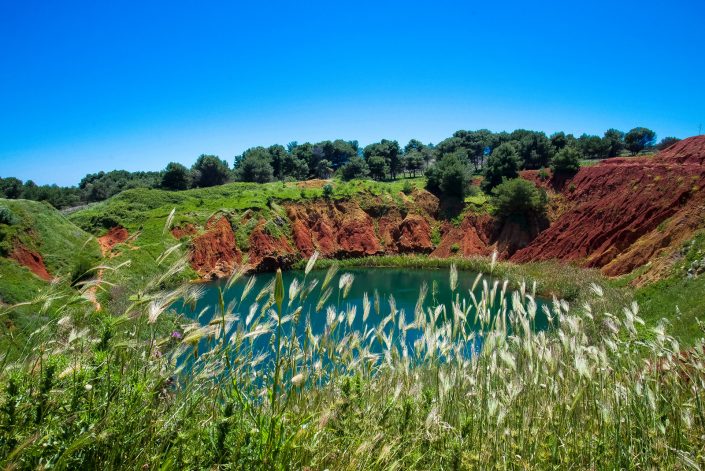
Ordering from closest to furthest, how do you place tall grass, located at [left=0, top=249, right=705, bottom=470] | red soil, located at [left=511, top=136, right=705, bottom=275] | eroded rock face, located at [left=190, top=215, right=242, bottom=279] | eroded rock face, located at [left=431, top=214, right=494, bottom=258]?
tall grass, located at [left=0, top=249, right=705, bottom=470] < red soil, located at [left=511, top=136, right=705, bottom=275] < eroded rock face, located at [left=190, top=215, right=242, bottom=279] < eroded rock face, located at [left=431, top=214, right=494, bottom=258]

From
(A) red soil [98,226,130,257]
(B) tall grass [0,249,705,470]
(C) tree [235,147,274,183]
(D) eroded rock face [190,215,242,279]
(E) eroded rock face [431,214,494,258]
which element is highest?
(B) tall grass [0,249,705,470]

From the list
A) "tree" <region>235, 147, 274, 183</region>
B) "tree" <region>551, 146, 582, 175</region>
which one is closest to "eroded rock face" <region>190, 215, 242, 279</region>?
"tree" <region>235, 147, 274, 183</region>

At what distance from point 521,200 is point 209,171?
39989mm

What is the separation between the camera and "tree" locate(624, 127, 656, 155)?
68625 mm

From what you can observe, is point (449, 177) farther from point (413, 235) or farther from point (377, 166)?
point (377, 166)

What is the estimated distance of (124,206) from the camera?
40719 millimetres

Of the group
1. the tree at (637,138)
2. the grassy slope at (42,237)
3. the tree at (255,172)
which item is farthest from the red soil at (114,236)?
the tree at (637,138)

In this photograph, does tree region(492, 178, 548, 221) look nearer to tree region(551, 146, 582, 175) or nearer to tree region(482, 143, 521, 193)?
tree region(551, 146, 582, 175)

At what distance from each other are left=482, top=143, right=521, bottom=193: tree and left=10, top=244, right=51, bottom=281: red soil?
136 feet

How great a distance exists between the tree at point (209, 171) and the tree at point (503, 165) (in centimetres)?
3485

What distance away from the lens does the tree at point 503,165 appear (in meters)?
48.5

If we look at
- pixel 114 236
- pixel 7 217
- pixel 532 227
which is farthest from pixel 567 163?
pixel 7 217

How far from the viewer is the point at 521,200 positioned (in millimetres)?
42500

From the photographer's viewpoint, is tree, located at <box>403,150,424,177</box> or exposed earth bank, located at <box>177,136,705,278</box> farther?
tree, located at <box>403,150,424,177</box>
